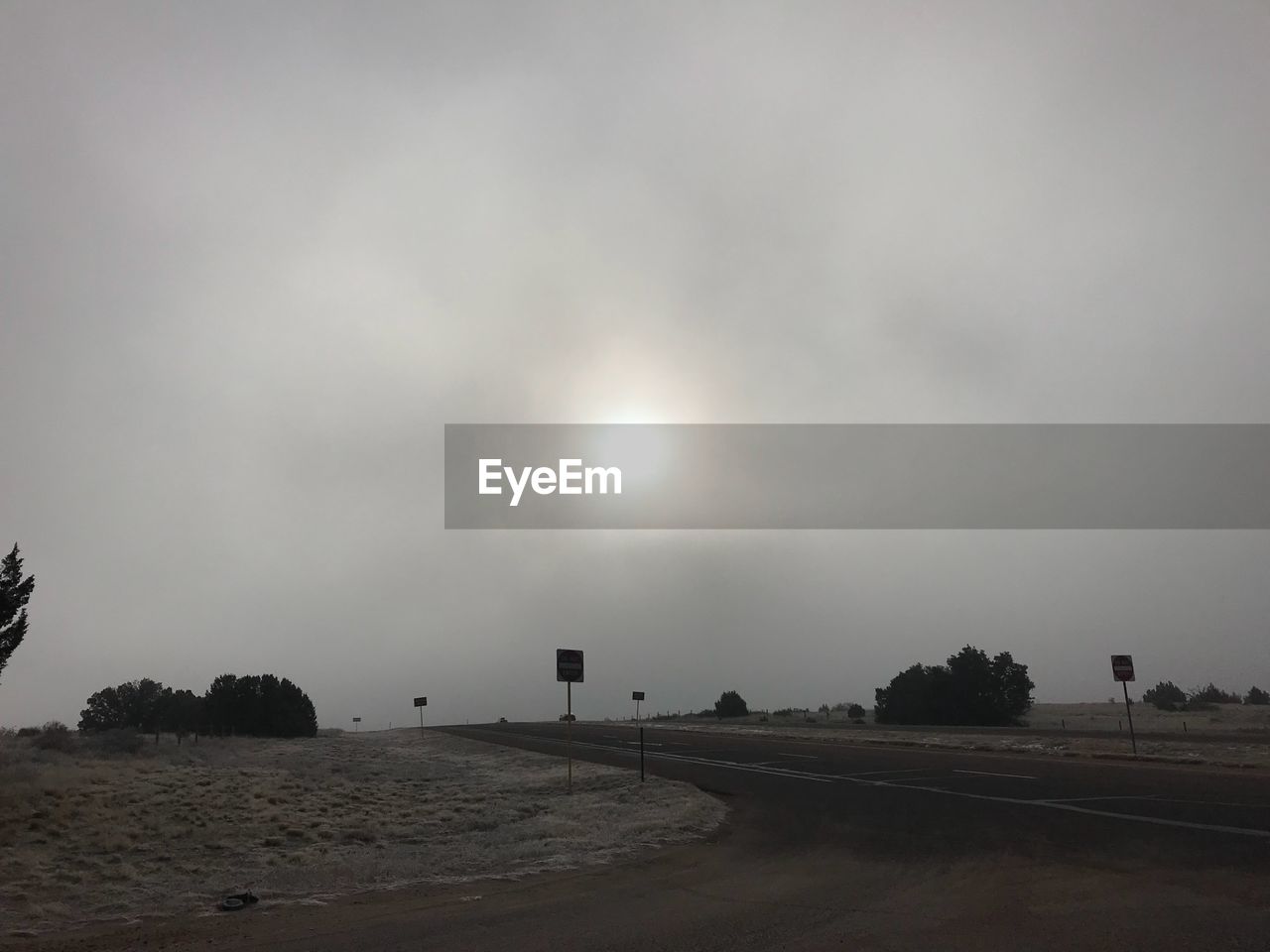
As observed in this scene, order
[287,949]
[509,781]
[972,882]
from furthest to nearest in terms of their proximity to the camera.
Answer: [509,781] → [972,882] → [287,949]

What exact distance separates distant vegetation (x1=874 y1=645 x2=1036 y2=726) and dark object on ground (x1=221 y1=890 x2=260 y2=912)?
63.9m

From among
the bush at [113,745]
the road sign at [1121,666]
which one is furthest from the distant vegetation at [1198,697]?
the bush at [113,745]

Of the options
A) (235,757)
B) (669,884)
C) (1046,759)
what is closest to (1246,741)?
(1046,759)

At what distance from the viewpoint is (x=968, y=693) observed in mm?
65438

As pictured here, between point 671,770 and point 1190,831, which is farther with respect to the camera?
point 671,770

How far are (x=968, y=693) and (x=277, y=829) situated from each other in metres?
62.0

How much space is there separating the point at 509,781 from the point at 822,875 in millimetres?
18721

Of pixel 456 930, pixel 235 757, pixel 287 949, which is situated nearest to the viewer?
pixel 287 949

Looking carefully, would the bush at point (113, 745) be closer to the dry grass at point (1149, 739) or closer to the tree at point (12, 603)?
the tree at point (12, 603)

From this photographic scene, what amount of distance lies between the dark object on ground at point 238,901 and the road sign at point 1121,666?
31.4 metres

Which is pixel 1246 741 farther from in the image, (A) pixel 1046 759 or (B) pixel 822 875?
(B) pixel 822 875

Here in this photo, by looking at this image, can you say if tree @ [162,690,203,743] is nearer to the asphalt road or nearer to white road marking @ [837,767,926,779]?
the asphalt road

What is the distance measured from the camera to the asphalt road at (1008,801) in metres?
12.3

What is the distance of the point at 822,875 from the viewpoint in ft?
35.6
